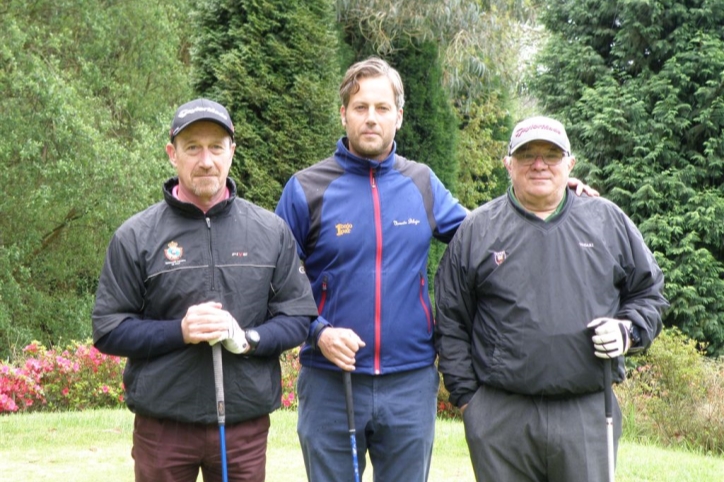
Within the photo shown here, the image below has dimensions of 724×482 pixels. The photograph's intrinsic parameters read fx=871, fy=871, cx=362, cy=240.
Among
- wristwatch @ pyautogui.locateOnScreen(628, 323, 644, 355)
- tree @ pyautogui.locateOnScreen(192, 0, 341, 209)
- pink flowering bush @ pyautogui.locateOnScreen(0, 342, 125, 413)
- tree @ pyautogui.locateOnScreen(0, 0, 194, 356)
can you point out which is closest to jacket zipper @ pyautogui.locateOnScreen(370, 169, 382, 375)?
wristwatch @ pyautogui.locateOnScreen(628, 323, 644, 355)

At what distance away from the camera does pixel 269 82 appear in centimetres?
1129

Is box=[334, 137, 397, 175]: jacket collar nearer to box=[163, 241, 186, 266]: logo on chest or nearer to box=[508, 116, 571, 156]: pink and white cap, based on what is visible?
box=[508, 116, 571, 156]: pink and white cap

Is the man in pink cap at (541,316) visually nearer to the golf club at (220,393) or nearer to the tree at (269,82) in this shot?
the golf club at (220,393)

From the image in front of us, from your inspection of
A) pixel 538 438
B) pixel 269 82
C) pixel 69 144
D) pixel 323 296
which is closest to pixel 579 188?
pixel 538 438

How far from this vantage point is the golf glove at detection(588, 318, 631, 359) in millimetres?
3391

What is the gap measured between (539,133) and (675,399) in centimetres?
643

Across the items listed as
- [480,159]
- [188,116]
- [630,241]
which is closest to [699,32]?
[480,159]

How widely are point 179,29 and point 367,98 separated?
16.8m

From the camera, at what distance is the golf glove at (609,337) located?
133 inches

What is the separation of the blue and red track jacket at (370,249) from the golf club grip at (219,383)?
559mm

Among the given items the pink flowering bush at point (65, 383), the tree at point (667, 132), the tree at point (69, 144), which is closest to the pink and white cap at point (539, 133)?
the pink flowering bush at point (65, 383)

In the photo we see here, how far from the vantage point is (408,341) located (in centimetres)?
380

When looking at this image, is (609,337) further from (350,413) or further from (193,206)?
(193,206)

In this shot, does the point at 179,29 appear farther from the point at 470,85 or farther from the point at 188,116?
the point at 188,116
